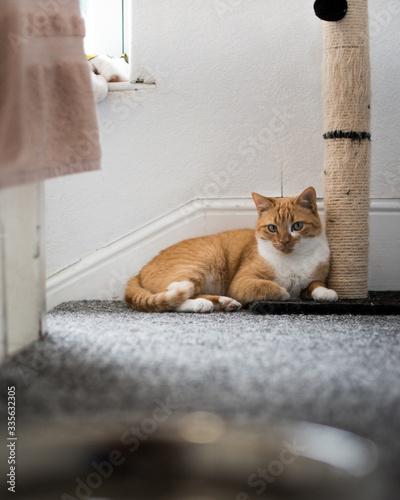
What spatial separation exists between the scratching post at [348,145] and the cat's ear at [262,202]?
0.65ft

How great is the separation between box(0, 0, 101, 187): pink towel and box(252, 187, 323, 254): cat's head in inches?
32.2

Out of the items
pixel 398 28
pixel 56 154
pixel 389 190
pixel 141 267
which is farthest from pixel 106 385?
pixel 398 28

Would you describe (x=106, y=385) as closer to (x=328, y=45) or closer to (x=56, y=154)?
(x=56, y=154)

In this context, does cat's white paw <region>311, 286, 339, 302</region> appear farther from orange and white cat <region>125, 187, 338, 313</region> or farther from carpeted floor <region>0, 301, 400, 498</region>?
carpeted floor <region>0, 301, 400, 498</region>

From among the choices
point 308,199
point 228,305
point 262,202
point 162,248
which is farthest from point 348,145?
point 162,248

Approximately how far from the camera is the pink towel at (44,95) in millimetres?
852

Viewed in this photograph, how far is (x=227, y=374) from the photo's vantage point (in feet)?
2.46

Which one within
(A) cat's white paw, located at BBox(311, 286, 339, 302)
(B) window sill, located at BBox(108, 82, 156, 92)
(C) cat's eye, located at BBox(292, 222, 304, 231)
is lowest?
(A) cat's white paw, located at BBox(311, 286, 339, 302)

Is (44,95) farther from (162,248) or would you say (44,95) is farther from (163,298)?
(162,248)

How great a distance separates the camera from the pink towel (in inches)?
33.5

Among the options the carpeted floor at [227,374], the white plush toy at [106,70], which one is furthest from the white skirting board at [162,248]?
the carpeted floor at [227,374]

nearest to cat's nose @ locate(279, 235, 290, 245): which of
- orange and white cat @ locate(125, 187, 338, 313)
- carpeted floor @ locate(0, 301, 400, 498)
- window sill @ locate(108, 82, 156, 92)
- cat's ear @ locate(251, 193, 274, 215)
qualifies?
orange and white cat @ locate(125, 187, 338, 313)

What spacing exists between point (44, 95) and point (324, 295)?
105cm

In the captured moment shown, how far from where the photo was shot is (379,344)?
0.94 m
